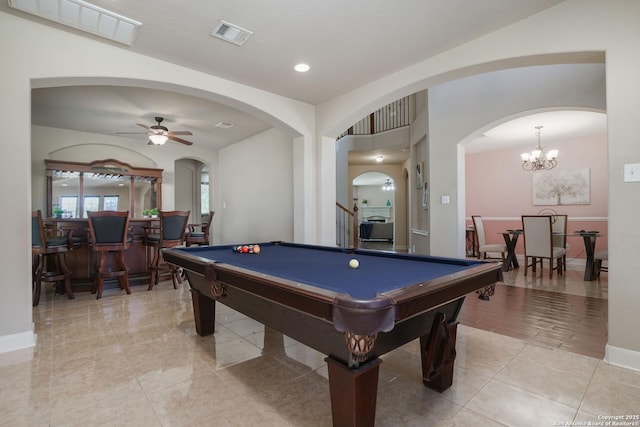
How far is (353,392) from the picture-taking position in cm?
124

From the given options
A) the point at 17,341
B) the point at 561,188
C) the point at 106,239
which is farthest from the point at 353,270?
the point at 561,188

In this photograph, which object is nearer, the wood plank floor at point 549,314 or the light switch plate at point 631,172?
the light switch plate at point 631,172

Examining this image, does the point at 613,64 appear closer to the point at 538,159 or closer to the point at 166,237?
the point at 538,159

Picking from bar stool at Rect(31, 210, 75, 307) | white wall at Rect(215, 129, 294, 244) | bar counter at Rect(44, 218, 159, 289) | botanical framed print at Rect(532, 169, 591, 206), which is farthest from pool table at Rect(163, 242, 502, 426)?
botanical framed print at Rect(532, 169, 591, 206)

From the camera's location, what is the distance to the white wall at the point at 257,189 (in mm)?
5664

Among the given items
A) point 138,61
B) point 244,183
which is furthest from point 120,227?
point 244,183

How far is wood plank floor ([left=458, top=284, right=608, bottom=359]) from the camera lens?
2.54 metres

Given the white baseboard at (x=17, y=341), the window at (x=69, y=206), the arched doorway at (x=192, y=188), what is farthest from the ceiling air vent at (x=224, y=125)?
the white baseboard at (x=17, y=341)

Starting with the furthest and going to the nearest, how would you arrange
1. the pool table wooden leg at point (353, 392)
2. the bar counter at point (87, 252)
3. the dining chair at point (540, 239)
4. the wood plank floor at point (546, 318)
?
the dining chair at point (540, 239), the bar counter at point (87, 252), the wood plank floor at point (546, 318), the pool table wooden leg at point (353, 392)

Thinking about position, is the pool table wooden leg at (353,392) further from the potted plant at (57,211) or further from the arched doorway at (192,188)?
the arched doorway at (192,188)

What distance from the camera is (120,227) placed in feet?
13.3

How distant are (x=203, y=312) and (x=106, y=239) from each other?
2251 mm

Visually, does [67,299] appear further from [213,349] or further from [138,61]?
[138,61]

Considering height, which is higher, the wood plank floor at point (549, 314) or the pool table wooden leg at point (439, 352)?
the pool table wooden leg at point (439, 352)
